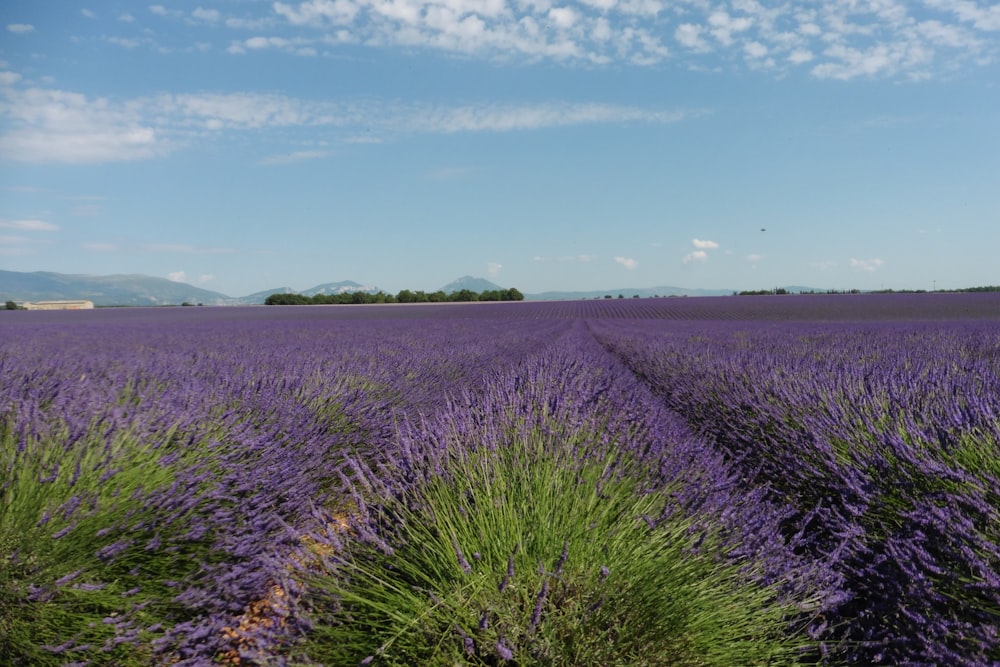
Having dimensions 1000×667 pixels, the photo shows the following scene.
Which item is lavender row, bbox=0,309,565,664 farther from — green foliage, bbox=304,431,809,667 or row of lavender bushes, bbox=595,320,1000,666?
row of lavender bushes, bbox=595,320,1000,666

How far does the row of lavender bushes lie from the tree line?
5520cm

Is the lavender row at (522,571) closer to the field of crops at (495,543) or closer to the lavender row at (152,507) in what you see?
the field of crops at (495,543)

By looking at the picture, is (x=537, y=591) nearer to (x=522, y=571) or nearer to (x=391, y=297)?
(x=522, y=571)

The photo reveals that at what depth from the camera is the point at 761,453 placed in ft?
10.8

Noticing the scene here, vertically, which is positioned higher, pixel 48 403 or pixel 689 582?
pixel 48 403

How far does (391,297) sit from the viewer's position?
62.0 m

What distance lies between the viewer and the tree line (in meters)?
57.1

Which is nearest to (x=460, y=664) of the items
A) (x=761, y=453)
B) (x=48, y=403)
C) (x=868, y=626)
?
(x=868, y=626)

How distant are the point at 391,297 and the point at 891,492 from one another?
61.7 m

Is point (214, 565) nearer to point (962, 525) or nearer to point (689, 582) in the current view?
point (689, 582)

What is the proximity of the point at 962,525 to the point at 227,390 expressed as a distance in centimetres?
378

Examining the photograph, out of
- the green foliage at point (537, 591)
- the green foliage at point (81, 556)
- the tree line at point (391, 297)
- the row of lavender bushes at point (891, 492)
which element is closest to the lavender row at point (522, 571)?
the green foliage at point (537, 591)

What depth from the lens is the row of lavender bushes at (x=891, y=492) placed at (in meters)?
1.50

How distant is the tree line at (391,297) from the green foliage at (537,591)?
56.0 metres
